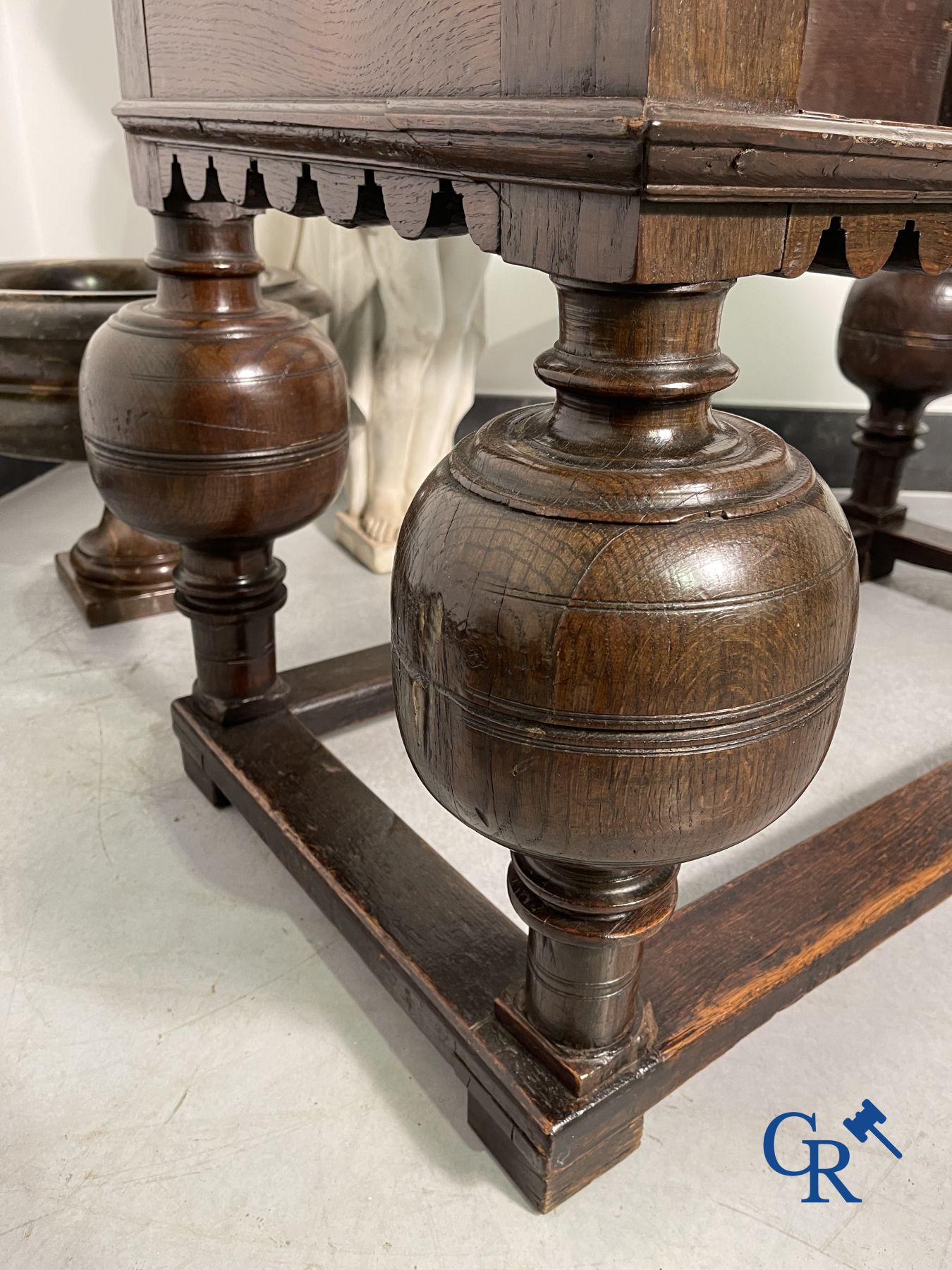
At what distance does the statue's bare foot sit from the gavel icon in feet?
3.74

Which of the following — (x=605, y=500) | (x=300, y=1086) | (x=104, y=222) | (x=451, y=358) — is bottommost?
(x=300, y=1086)

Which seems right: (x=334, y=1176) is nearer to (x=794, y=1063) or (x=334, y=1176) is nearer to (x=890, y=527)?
(x=794, y=1063)

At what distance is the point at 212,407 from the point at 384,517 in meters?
0.80

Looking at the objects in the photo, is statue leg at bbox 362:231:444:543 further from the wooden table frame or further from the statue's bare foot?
the wooden table frame

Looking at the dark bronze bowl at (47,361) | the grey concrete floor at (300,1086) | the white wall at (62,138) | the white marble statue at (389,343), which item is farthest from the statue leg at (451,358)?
the white wall at (62,138)

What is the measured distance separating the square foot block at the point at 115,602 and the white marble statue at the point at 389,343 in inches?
13.7

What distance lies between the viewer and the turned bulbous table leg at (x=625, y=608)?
0.50 m

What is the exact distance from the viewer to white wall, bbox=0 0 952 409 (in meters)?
2.05

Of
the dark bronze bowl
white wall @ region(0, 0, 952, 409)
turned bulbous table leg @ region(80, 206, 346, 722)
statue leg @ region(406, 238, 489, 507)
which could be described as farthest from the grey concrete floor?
white wall @ region(0, 0, 952, 409)

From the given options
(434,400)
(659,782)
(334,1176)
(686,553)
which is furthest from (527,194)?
(434,400)

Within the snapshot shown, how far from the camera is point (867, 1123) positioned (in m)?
0.76

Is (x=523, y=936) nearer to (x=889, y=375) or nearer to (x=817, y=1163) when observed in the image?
(x=817, y=1163)

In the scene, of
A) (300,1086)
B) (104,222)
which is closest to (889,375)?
(300,1086)

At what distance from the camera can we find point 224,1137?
0.74m
